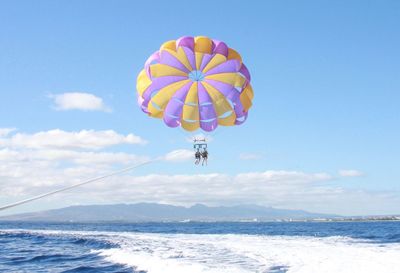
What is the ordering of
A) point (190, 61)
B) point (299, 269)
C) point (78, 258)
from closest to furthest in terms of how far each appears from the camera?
point (299, 269)
point (190, 61)
point (78, 258)

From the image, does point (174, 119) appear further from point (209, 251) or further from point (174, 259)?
point (209, 251)

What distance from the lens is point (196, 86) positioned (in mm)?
20625

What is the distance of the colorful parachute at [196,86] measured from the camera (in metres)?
20.0

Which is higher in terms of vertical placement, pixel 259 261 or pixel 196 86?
pixel 196 86

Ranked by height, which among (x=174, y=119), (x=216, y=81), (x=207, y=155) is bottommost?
(x=207, y=155)

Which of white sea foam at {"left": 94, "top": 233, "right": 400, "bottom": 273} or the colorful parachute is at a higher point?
the colorful parachute

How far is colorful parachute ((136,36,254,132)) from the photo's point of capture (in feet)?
65.6

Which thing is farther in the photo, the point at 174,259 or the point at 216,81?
the point at 174,259

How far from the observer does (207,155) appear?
1981 centimetres

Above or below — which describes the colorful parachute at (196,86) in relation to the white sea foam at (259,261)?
above

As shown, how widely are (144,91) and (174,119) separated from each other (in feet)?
5.73

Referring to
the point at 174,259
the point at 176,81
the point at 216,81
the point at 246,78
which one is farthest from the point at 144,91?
the point at 174,259

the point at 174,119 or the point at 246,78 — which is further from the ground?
the point at 246,78

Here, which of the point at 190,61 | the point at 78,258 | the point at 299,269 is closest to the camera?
the point at 299,269
